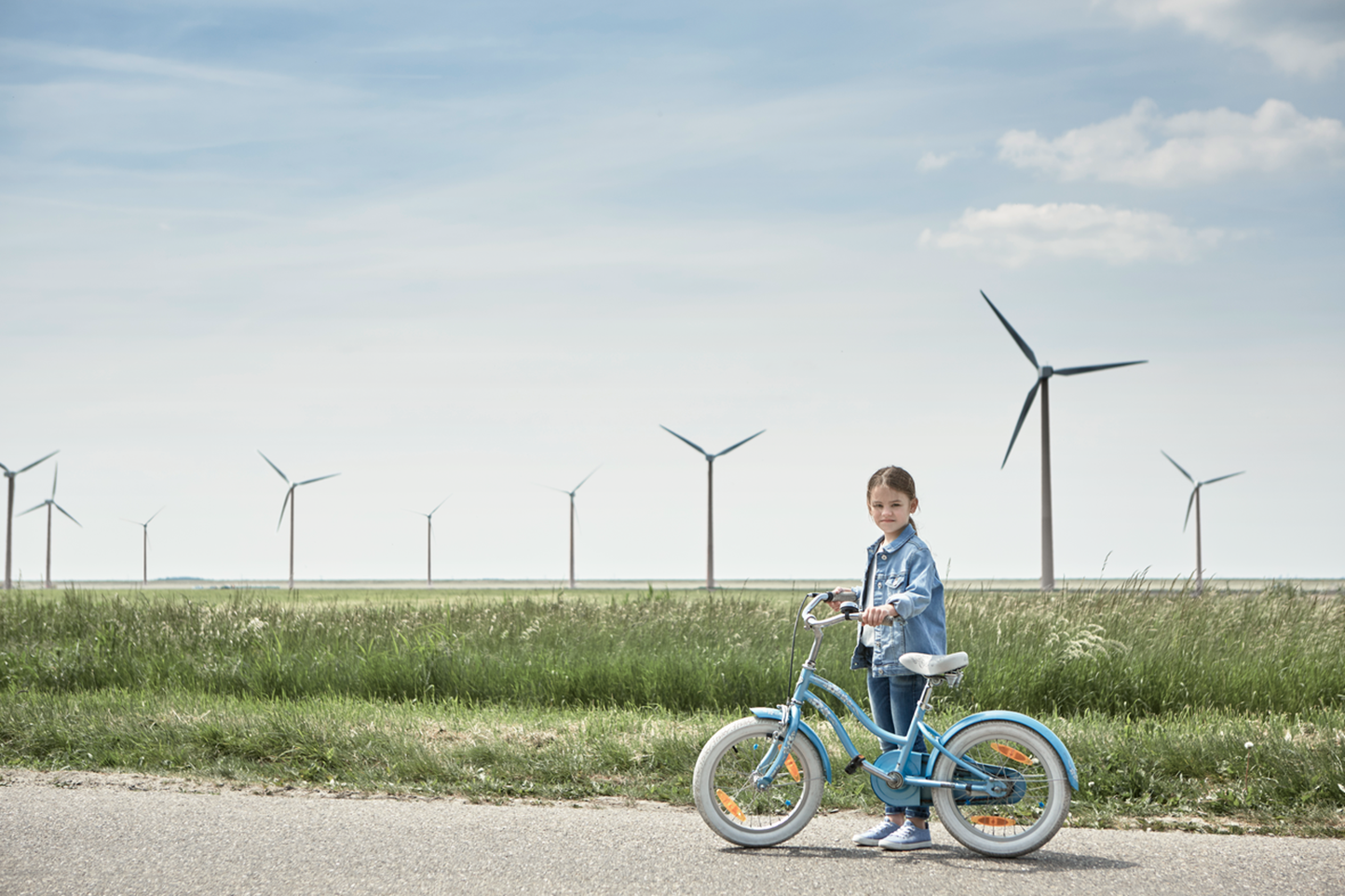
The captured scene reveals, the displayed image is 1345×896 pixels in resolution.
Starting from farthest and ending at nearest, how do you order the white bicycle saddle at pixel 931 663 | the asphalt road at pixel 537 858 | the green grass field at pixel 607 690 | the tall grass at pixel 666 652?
the tall grass at pixel 666 652
the green grass field at pixel 607 690
the white bicycle saddle at pixel 931 663
the asphalt road at pixel 537 858

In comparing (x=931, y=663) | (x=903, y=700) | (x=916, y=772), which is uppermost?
(x=931, y=663)

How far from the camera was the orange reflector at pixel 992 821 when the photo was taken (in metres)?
6.09

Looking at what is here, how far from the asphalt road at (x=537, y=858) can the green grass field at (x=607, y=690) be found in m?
0.91

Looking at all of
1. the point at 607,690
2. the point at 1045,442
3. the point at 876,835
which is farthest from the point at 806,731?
the point at 1045,442

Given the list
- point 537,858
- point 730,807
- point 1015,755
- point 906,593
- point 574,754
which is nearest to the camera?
point 537,858

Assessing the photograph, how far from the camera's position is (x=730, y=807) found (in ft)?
20.3

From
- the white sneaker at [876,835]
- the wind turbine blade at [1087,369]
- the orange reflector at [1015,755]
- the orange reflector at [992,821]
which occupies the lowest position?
the white sneaker at [876,835]

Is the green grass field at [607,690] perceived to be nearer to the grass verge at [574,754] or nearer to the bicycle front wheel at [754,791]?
the grass verge at [574,754]

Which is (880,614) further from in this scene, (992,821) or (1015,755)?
(992,821)

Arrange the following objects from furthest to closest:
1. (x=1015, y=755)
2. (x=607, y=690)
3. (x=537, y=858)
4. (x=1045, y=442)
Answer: (x=1045, y=442) → (x=607, y=690) → (x=1015, y=755) → (x=537, y=858)

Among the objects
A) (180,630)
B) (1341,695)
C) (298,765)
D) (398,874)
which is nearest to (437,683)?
(298,765)

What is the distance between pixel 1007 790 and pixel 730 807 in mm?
1517

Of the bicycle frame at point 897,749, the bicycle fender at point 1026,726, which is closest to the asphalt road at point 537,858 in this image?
the bicycle frame at point 897,749

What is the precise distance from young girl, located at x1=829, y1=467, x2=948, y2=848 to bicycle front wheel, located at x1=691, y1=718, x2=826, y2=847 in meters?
0.40
